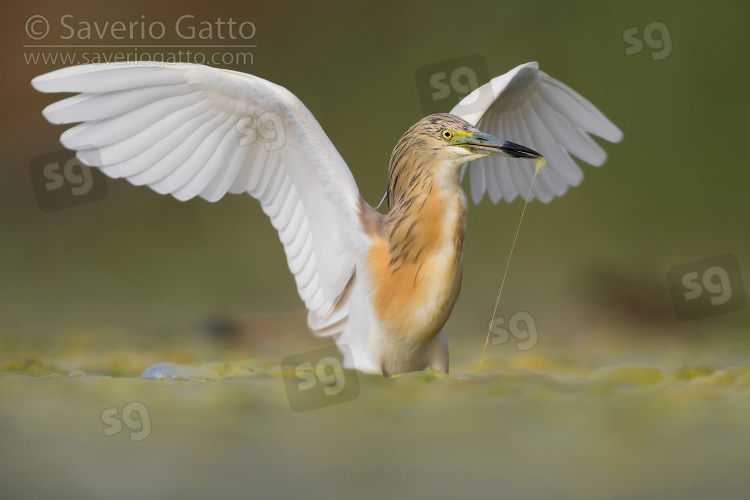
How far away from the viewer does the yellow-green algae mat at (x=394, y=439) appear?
89cm

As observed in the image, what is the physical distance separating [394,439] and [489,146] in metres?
0.55

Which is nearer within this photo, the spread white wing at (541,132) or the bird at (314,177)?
the bird at (314,177)

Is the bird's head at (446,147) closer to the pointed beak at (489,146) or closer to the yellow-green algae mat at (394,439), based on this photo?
the pointed beak at (489,146)

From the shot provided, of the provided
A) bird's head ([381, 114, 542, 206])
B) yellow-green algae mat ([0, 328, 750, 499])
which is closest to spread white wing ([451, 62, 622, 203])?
bird's head ([381, 114, 542, 206])

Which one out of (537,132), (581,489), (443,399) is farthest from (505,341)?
(581,489)

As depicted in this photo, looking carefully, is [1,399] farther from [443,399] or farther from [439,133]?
[439,133]

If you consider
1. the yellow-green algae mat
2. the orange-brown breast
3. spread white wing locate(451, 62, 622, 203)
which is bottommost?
the yellow-green algae mat

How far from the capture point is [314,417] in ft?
3.26

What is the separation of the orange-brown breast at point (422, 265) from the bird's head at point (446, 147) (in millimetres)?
32
